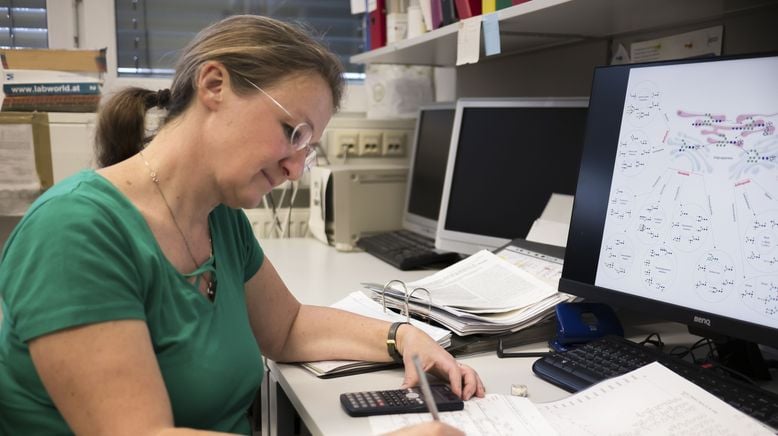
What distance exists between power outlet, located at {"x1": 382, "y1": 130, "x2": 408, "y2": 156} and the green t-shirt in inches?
58.9

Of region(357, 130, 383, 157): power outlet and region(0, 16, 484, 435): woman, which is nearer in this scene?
region(0, 16, 484, 435): woman

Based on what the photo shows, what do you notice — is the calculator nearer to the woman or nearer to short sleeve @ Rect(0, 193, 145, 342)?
the woman

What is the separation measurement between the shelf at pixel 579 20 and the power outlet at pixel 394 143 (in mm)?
566

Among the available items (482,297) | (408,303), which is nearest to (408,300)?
(408,303)

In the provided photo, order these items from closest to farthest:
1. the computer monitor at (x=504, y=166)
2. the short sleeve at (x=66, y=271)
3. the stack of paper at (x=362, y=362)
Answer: the short sleeve at (x=66, y=271), the stack of paper at (x=362, y=362), the computer monitor at (x=504, y=166)

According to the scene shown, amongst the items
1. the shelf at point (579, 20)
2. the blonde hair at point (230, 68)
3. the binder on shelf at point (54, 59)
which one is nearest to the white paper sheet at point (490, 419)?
the blonde hair at point (230, 68)

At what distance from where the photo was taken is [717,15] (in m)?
1.32

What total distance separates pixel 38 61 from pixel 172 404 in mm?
1688

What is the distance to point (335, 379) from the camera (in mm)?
1055

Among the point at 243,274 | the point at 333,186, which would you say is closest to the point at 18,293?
the point at 243,274

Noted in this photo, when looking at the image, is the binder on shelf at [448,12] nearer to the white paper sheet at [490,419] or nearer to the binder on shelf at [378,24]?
the binder on shelf at [378,24]

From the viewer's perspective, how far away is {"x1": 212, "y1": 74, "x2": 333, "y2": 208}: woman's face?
3.01ft

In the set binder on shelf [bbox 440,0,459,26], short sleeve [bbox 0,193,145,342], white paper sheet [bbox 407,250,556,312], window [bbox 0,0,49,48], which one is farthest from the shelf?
window [bbox 0,0,49,48]

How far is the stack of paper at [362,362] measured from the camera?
1.07 m
